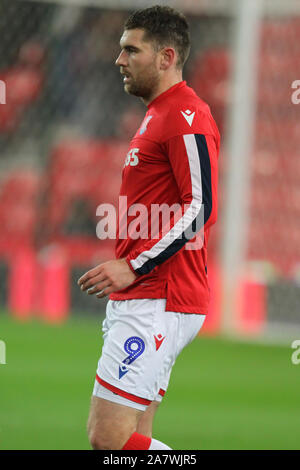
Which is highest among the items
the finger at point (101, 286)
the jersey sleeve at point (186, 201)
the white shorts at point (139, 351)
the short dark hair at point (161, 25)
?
the short dark hair at point (161, 25)

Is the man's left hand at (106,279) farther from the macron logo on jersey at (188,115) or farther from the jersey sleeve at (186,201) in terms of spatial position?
the macron logo on jersey at (188,115)

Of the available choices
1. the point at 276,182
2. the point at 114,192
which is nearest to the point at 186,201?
the point at 276,182

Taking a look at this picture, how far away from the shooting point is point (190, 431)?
6.22 metres

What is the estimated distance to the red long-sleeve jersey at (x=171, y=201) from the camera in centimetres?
365

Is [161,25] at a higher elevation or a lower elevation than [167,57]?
higher

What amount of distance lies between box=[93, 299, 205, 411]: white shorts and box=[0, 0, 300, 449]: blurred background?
3.43 meters

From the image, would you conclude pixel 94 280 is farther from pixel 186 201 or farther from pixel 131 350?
pixel 186 201

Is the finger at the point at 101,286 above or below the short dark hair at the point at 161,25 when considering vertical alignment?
below

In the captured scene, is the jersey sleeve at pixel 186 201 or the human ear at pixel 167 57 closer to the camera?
the jersey sleeve at pixel 186 201

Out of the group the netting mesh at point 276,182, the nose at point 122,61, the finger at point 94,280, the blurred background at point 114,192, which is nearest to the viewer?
the finger at point 94,280

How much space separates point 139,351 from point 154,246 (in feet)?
1.24

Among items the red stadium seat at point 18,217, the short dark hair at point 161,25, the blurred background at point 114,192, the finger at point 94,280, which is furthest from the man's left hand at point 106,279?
the red stadium seat at point 18,217

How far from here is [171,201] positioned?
3.79m

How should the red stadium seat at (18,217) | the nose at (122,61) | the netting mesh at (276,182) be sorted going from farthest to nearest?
the red stadium seat at (18,217) < the netting mesh at (276,182) < the nose at (122,61)
